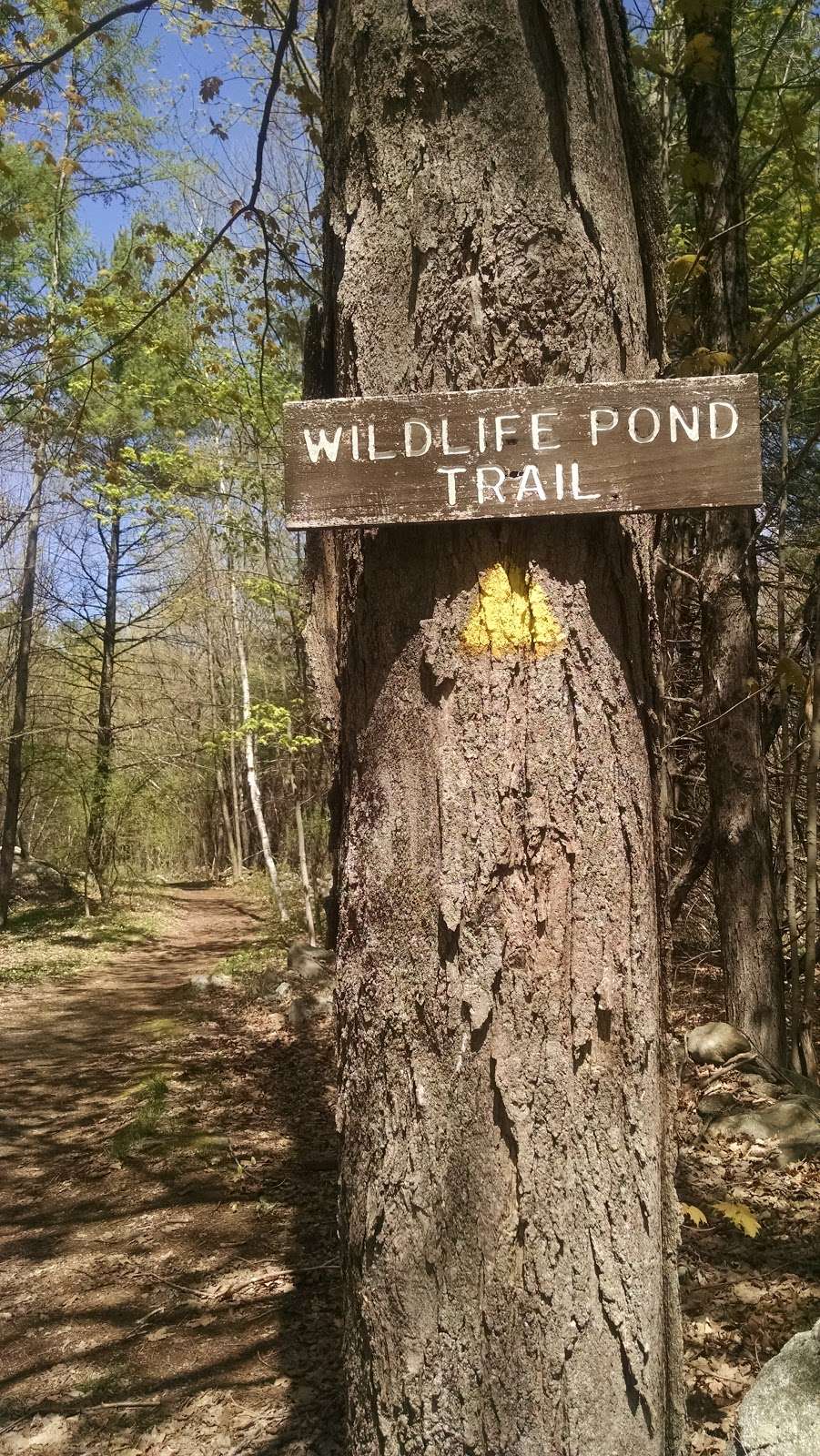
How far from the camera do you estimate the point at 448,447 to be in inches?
62.4

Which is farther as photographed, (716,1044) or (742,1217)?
(716,1044)

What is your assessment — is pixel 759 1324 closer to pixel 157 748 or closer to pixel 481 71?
pixel 481 71

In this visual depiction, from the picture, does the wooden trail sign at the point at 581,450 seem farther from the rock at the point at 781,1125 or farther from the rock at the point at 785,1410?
the rock at the point at 781,1125

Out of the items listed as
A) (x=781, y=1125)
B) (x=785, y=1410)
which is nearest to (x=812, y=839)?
(x=781, y=1125)

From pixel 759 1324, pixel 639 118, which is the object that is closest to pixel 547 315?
pixel 639 118

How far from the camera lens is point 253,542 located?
13.4m

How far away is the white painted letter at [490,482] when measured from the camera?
158 cm

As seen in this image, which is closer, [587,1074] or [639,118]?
[587,1074]

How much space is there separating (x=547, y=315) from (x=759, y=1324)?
314 cm

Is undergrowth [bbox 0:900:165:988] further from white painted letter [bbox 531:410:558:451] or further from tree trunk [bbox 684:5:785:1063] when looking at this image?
white painted letter [bbox 531:410:558:451]

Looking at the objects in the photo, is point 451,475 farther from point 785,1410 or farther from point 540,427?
point 785,1410

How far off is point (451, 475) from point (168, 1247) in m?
3.73

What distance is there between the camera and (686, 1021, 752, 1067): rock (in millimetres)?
5074

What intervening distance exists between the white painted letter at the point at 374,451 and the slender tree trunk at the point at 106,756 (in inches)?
548
